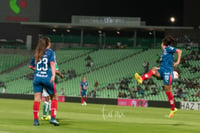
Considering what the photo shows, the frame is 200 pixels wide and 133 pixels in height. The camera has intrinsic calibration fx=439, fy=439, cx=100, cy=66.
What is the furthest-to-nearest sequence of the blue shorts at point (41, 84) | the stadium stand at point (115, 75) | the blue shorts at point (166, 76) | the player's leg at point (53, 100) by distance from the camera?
the stadium stand at point (115, 75), the blue shorts at point (166, 76), the player's leg at point (53, 100), the blue shorts at point (41, 84)

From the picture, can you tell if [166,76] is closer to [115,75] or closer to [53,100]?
[53,100]

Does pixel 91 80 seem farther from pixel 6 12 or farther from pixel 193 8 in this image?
pixel 6 12

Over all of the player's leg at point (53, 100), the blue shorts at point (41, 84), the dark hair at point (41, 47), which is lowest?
the player's leg at point (53, 100)

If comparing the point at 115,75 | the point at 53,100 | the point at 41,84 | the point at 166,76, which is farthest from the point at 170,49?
the point at 115,75

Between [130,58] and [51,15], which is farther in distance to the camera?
[51,15]

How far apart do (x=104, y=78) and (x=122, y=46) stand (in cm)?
920

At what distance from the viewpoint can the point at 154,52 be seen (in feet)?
168

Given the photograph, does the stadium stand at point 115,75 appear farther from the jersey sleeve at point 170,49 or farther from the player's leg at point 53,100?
the player's leg at point 53,100

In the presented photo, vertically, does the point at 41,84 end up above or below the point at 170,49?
below

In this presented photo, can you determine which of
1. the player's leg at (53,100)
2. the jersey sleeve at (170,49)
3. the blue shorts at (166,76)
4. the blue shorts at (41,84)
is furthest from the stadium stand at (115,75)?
the blue shorts at (41,84)

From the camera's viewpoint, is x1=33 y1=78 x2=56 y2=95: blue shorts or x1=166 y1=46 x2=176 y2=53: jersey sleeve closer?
x1=33 y1=78 x2=56 y2=95: blue shorts

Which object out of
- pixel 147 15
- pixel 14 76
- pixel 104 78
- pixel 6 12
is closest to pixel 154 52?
pixel 104 78

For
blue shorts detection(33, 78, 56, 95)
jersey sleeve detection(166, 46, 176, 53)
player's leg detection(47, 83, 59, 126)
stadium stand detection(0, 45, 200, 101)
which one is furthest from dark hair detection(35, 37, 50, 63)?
stadium stand detection(0, 45, 200, 101)

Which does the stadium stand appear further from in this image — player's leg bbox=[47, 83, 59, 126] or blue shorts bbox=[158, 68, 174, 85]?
player's leg bbox=[47, 83, 59, 126]
